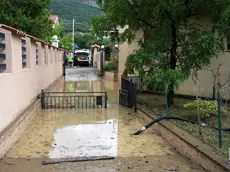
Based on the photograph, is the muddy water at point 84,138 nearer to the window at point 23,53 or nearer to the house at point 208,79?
the window at point 23,53

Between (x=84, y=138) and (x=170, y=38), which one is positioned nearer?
(x=84, y=138)

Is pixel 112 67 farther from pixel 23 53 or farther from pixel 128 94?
pixel 23 53

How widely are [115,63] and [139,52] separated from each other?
50.3ft

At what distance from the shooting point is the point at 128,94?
411 inches

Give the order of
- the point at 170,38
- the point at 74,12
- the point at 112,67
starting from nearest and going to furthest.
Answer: the point at 170,38, the point at 112,67, the point at 74,12

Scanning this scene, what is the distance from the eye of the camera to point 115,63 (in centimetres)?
2409

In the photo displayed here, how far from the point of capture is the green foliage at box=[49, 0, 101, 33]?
81.0m

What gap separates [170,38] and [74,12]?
80.4 metres

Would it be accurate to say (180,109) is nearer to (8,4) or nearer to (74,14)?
(8,4)

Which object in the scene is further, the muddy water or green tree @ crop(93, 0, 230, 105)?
green tree @ crop(93, 0, 230, 105)

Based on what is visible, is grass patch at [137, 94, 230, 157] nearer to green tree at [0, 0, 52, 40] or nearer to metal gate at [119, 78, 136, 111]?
metal gate at [119, 78, 136, 111]

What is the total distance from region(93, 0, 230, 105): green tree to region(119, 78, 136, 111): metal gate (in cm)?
80

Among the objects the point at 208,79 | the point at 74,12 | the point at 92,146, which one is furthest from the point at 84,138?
the point at 74,12

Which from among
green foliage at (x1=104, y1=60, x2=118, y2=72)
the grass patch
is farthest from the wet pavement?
green foliage at (x1=104, y1=60, x2=118, y2=72)
